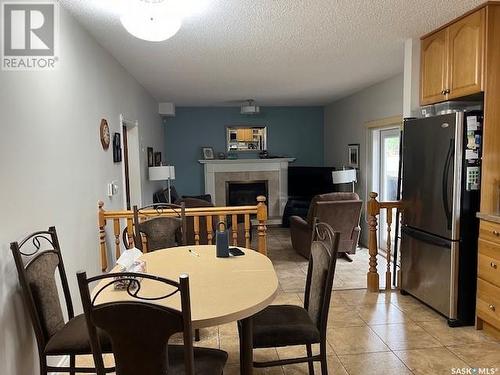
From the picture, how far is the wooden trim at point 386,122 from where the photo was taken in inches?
201

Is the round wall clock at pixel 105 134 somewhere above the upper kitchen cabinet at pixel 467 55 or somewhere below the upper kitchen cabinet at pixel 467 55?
below

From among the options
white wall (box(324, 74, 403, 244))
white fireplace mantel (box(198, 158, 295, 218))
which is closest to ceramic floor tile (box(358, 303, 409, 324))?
white wall (box(324, 74, 403, 244))

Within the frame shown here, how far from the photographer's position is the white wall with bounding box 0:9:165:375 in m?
1.94

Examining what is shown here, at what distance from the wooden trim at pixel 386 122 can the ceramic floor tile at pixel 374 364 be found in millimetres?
3226

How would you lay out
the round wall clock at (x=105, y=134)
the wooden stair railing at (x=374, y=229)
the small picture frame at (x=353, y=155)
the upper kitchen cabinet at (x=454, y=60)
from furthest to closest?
the small picture frame at (x=353, y=155) < the wooden stair railing at (x=374, y=229) < the round wall clock at (x=105, y=134) < the upper kitchen cabinet at (x=454, y=60)

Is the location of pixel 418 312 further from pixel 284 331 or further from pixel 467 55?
pixel 467 55

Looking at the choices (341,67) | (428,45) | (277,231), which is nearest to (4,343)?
(428,45)

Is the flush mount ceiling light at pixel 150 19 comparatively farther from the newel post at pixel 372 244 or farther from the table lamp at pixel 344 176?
the table lamp at pixel 344 176

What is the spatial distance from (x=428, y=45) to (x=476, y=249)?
1.78 metres

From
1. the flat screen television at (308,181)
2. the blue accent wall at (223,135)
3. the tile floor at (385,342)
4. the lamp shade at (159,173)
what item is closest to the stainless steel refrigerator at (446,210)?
the tile floor at (385,342)

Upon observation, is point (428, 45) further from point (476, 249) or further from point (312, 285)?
point (312, 285)

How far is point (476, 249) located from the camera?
9.72 ft

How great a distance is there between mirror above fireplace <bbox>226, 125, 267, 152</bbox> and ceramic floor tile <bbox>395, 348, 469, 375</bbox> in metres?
6.10

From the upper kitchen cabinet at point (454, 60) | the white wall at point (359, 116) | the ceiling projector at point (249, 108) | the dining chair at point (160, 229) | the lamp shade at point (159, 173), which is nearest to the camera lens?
the upper kitchen cabinet at point (454, 60)
